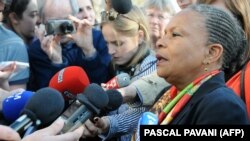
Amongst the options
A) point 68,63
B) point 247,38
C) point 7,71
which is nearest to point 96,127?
point 7,71

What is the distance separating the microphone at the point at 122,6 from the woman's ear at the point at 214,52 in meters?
0.99

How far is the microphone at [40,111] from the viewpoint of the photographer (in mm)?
1686

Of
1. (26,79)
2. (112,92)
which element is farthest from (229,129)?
(26,79)

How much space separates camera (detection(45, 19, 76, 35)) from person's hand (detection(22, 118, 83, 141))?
4.57ft

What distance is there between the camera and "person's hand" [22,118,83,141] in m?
1.61

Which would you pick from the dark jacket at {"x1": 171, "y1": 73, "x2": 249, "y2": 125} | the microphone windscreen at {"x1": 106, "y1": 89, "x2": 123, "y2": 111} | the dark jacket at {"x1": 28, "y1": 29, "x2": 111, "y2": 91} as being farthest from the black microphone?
the dark jacket at {"x1": 28, "y1": 29, "x2": 111, "y2": 91}

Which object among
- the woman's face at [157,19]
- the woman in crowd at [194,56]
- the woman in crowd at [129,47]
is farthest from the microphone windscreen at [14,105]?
the woman's face at [157,19]

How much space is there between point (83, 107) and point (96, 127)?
749 millimetres

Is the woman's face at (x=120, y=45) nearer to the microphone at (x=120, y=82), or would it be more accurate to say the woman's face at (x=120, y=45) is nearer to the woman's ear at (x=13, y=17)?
the microphone at (x=120, y=82)

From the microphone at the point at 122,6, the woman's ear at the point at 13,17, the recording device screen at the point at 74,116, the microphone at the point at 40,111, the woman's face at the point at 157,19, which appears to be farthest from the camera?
the woman's face at the point at 157,19

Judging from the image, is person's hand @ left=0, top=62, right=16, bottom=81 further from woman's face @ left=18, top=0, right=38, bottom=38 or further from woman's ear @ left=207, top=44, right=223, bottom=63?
woman's ear @ left=207, top=44, right=223, bottom=63

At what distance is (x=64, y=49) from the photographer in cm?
321

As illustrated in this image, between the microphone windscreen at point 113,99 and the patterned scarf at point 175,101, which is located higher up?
the patterned scarf at point 175,101

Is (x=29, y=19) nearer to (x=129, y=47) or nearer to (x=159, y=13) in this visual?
(x=129, y=47)
